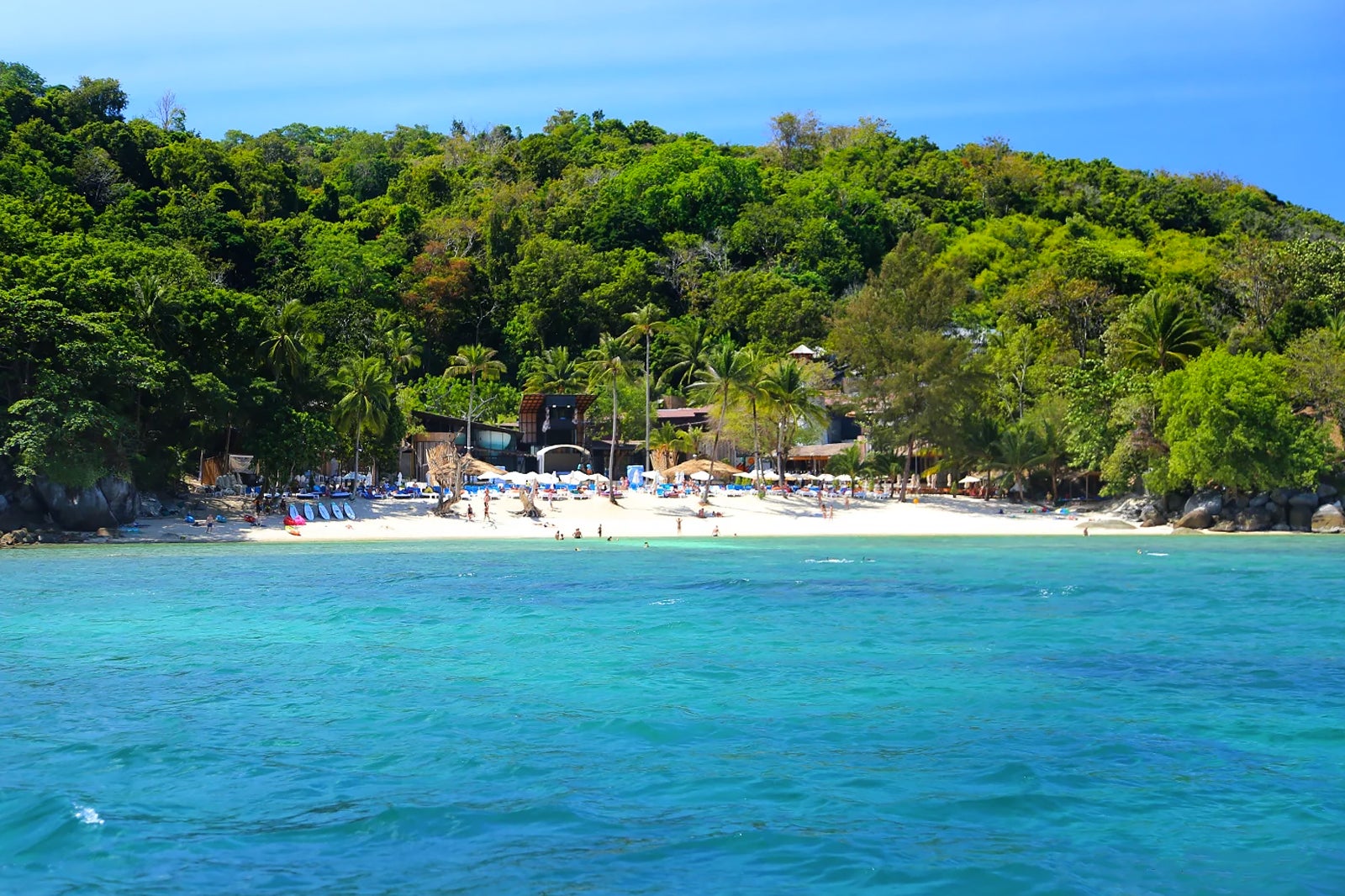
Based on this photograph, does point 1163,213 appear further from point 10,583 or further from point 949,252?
point 10,583

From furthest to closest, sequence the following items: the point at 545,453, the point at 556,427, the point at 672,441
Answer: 1. the point at 556,427
2. the point at 672,441
3. the point at 545,453

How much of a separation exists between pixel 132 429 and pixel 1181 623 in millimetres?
28969

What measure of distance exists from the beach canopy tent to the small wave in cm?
4171

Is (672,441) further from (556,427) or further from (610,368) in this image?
(556,427)

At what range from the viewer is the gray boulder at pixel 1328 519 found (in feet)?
123

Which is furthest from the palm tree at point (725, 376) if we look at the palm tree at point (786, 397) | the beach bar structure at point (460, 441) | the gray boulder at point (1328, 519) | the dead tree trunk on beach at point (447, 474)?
the gray boulder at point (1328, 519)

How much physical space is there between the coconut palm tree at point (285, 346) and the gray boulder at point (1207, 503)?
3195 centimetres

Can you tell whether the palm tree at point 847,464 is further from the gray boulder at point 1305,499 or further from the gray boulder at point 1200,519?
the gray boulder at point 1305,499

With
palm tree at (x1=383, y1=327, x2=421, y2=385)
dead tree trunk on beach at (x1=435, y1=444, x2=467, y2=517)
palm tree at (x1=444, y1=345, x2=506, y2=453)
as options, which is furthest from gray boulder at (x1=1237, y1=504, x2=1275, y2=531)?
palm tree at (x1=383, y1=327, x2=421, y2=385)

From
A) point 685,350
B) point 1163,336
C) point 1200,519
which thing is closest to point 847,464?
point 1163,336

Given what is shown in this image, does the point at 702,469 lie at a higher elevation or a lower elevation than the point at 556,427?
lower

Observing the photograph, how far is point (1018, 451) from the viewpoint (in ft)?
145

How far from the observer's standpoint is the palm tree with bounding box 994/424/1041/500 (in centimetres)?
4412

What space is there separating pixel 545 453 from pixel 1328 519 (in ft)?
112
